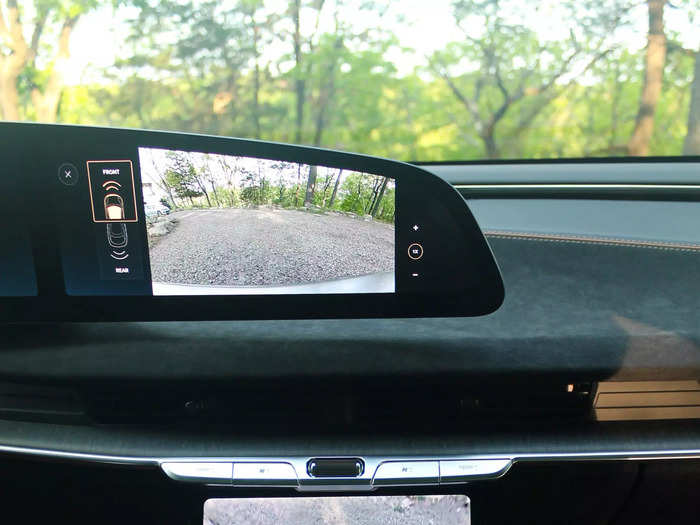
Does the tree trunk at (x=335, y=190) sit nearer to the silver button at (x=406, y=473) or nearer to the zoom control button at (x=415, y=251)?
the zoom control button at (x=415, y=251)

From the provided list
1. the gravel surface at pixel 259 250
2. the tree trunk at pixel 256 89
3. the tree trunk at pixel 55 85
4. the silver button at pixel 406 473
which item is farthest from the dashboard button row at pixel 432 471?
the tree trunk at pixel 55 85

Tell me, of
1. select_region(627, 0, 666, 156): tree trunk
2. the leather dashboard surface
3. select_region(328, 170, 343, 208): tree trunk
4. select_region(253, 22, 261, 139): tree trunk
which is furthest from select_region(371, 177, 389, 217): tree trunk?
select_region(627, 0, 666, 156): tree trunk

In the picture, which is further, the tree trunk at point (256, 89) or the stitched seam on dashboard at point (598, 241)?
the tree trunk at point (256, 89)

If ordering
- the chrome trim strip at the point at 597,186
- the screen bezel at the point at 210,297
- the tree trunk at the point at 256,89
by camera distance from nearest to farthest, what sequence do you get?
the screen bezel at the point at 210,297 → the chrome trim strip at the point at 597,186 → the tree trunk at the point at 256,89

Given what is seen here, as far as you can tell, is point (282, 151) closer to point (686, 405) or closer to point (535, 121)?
point (535, 121)

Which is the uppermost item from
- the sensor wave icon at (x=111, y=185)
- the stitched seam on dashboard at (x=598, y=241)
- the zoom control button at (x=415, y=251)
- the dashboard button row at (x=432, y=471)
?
the sensor wave icon at (x=111, y=185)

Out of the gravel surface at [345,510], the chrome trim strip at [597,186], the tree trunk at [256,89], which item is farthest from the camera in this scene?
the tree trunk at [256,89]

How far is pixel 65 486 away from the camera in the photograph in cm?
177

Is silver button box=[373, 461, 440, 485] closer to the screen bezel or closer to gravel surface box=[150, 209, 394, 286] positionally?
the screen bezel

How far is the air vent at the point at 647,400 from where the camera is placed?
1.70 m

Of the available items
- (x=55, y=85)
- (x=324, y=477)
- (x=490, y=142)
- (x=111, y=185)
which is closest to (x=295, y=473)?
(x=324, y=477)

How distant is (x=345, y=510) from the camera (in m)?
1.70

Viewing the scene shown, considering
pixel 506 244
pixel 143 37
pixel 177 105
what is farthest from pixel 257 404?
pixel 143 37

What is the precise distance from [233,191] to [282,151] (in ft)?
0.54
